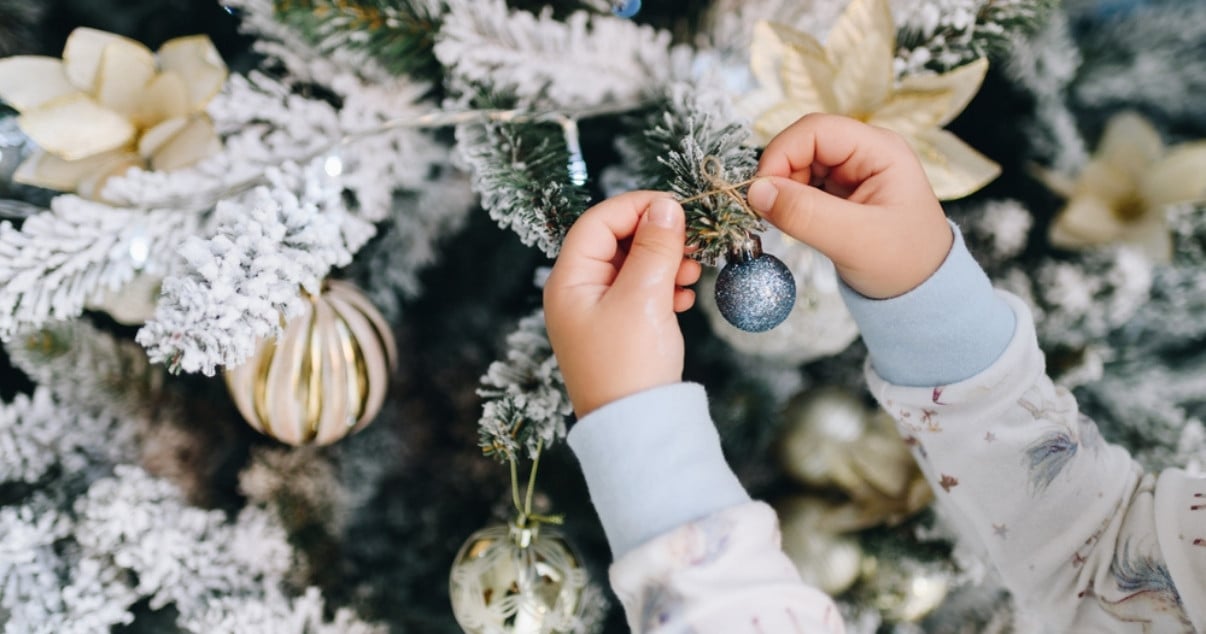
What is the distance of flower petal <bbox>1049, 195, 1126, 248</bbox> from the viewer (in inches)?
25.4

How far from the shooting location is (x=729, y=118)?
494 mm

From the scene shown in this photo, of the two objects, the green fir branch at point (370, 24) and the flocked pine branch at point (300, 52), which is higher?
A: the green fir branch at point (370, 24)

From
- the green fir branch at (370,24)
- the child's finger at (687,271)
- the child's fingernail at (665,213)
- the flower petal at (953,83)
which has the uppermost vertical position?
the green fir branch at (370,24)

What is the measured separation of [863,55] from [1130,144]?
13.3 inches

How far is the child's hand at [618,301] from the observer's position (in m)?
0.41

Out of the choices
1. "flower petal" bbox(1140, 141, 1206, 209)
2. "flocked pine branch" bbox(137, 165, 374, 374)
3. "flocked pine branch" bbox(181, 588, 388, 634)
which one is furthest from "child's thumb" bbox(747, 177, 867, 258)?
"flocked pine branch" bbox(181, 588, 388, 634)

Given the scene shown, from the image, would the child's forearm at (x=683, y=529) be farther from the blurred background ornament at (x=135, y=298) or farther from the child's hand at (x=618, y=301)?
the blurred background ornament at (x=135, y=298)

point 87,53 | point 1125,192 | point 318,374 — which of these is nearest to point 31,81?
point 87,53

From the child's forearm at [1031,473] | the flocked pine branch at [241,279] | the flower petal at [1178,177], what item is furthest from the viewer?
the flower petal at [1178,177]

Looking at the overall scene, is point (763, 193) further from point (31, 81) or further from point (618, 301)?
point (31, 81)

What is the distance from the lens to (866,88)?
49cm

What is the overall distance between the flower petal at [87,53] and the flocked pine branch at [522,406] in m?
0.32

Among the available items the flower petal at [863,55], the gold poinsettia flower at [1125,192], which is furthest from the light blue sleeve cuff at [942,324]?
the gold poinsettia flower at [1125,192]

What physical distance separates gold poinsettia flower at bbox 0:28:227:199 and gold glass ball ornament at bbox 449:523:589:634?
1.14 ft
